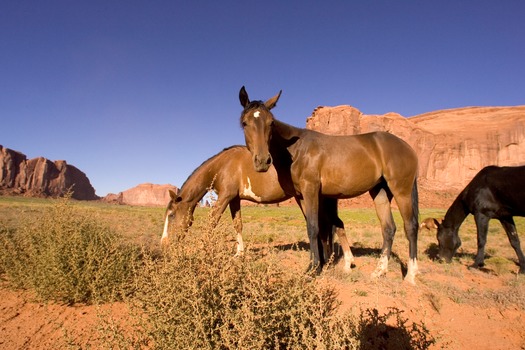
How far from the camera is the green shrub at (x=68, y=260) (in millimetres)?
4266

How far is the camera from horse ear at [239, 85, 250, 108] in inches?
180

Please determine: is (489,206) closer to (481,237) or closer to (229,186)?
(481,237)

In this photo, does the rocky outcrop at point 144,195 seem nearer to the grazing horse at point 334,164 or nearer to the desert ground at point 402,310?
the desert ground at point 402,310

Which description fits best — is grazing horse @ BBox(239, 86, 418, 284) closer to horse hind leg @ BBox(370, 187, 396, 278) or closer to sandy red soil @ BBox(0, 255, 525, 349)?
horse hind leg @ BBox(370, 187, 396, 278)

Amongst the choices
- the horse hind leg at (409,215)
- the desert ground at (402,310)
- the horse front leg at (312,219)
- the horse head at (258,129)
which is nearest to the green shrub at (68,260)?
the desert ground at (402,310)

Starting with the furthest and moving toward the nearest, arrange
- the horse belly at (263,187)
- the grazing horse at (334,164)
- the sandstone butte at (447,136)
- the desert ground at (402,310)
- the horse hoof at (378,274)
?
1. the sandstone butte at (447,136)
2. the horse belly at (263,187)
3. the horse hoof at (378,274)
4. the grazing horse at (334,164)
5. the desert ground at (402,310)

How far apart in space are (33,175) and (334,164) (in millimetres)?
185620

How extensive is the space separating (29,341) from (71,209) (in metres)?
2.40

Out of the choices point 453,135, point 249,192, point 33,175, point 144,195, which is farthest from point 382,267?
point 144,195

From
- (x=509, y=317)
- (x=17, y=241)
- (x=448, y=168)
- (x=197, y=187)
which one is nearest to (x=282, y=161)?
(x=197, y=187)

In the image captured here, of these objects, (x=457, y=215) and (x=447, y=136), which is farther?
(x=447, y=136)

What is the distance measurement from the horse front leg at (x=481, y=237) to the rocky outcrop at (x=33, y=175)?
148m

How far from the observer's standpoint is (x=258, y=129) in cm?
416

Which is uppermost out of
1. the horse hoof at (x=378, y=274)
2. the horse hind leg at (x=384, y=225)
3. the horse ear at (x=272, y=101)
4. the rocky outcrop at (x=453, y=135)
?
the rocky outcrop at (x=453, y=135)
